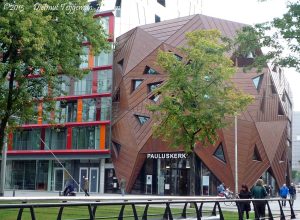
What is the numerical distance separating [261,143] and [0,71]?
3536cm

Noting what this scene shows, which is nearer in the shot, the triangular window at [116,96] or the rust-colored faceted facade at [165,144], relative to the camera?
the rust-colored faceted facade at [165,144]

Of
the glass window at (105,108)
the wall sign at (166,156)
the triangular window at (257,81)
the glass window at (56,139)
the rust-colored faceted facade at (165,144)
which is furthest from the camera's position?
the glass window at (56,139)

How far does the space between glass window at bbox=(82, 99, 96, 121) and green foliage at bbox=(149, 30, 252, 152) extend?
22.1 meters

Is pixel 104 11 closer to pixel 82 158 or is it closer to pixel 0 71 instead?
pixel 82 158

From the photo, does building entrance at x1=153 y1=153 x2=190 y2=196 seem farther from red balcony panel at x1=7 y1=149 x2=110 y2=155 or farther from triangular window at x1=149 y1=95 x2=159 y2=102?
red balcony panel at x1=7 y1=149 x2=110 y2=155

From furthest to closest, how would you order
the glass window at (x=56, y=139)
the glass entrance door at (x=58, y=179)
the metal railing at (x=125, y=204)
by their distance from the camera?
1. the glass entrance door at (x=58, y=179)
2. the glass window at (x=56, y=139)
3. the metal railing at (x=125, y=204)

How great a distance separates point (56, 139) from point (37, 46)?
128ft

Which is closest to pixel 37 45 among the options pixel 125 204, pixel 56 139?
pixel 125 204

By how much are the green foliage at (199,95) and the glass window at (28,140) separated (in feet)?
94.6

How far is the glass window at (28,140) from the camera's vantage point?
57.4 m

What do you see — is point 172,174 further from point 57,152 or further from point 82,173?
point 57,152

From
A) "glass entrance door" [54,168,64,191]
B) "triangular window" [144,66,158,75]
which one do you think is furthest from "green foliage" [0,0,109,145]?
"glass entrance door" [54,168,64,191]

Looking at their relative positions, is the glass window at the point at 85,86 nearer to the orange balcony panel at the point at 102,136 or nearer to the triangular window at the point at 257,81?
the orange balcony panel at the point at 102,136

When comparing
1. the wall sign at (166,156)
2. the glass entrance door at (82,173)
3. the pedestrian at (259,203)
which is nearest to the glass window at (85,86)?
A: the glass entrance door at (82,173)
